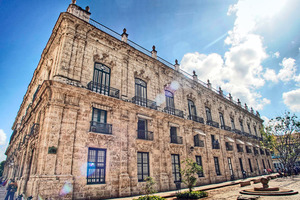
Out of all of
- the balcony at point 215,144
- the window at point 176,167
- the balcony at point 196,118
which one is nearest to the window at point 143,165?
the window at point 176,167

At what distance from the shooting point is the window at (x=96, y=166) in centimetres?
960

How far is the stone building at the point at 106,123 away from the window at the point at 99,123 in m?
0.06

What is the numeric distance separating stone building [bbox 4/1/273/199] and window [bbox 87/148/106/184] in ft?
0.16

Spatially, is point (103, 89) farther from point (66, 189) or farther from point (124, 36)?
point (66, 189)

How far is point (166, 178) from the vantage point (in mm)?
12703

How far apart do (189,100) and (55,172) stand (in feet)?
45.6

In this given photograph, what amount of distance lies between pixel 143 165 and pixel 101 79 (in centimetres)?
649

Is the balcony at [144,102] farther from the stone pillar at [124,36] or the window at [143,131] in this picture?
the stone pillar at [124,36]

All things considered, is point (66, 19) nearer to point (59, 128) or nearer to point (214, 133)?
point (59, 128)

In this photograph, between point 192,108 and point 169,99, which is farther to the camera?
point 192,108

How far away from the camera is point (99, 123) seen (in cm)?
1071

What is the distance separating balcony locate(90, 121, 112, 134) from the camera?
10.4 m

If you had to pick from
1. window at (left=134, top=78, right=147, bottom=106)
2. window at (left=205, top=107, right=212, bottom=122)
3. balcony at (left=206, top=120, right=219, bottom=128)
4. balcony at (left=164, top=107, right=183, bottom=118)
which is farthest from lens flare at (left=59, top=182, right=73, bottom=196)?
window at (left=205, top=107, right=212, bottom=122)

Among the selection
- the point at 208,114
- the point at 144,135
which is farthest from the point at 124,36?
the point at 208,114
